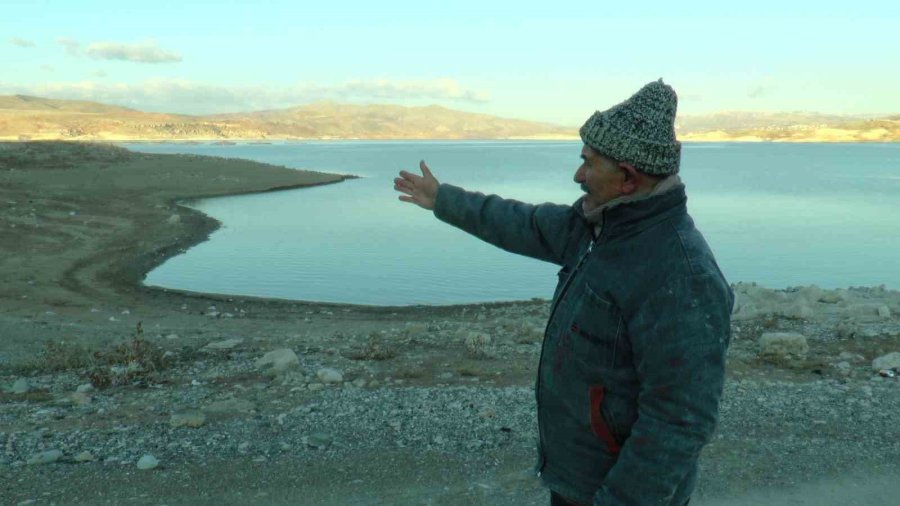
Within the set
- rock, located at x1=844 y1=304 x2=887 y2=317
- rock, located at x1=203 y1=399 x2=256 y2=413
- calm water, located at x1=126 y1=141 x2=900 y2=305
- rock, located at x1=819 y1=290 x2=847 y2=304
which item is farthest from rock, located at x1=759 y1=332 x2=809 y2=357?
calm water, located at x1=126 y1=141 x2=900 y2=305

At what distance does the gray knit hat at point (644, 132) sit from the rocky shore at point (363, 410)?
307 centimetres

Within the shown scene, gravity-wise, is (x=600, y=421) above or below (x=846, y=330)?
above

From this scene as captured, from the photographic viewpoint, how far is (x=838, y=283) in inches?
787

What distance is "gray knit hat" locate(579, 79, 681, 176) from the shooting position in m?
2.30

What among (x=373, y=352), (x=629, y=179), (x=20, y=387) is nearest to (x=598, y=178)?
(x=629, y=179)

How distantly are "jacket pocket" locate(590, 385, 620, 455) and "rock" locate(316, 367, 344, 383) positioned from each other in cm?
540

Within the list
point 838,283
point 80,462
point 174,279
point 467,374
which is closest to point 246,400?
point 80,462

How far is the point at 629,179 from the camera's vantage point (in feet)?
7.73

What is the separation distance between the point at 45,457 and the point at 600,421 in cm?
432

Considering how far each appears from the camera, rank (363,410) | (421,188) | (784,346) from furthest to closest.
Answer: (784,346)
(363,410)
(421,188)

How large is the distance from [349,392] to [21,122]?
536 feet

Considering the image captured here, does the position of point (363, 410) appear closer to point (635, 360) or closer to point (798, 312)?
point (635, 360)

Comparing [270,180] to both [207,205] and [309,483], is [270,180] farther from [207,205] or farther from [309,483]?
[309,483]

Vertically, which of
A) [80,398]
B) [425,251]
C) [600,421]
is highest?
[600,421]
